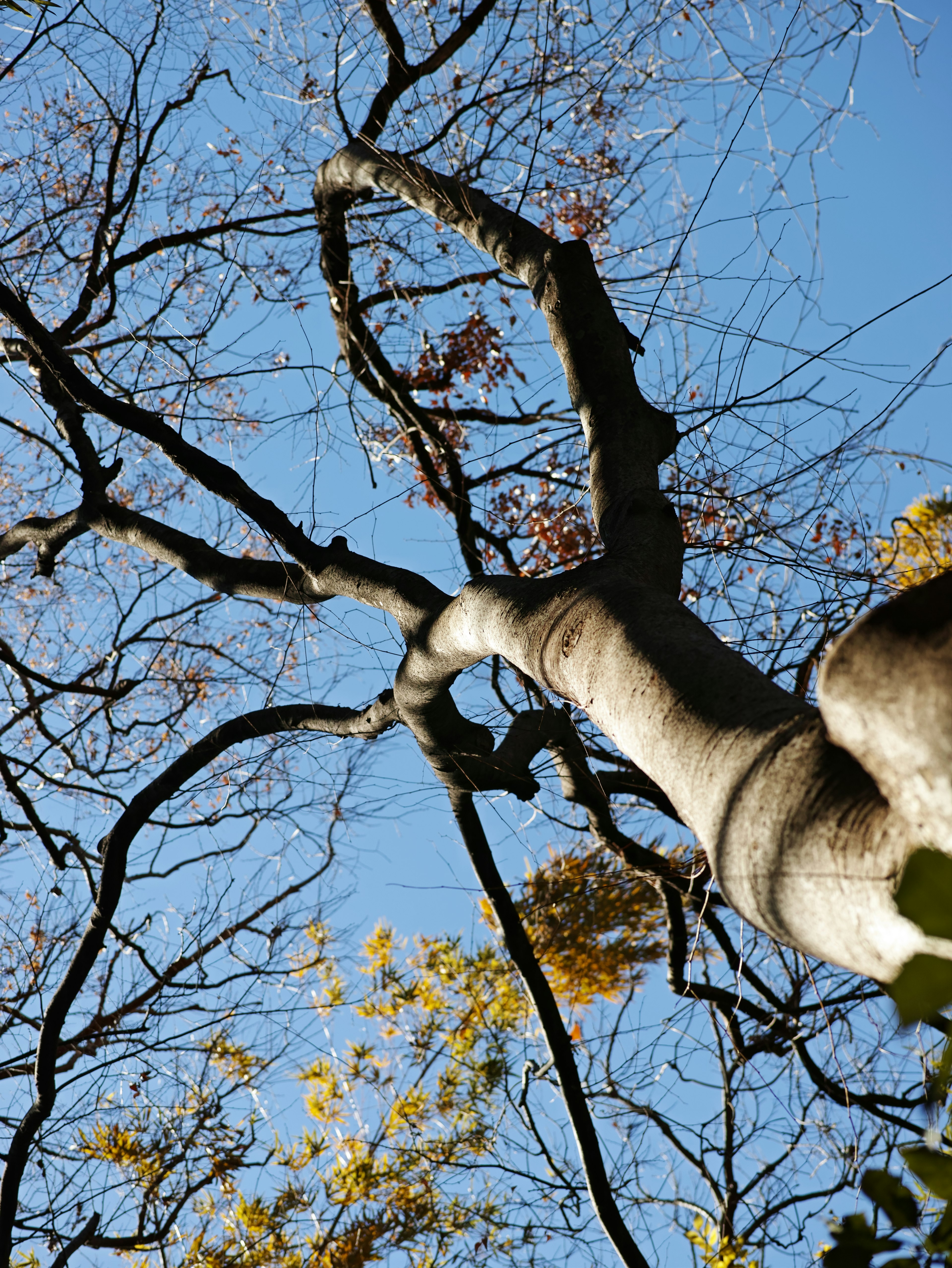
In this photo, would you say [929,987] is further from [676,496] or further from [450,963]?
[450,963]

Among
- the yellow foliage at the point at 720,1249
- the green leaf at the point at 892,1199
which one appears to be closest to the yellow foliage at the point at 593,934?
the yellow foliage at the point at 720,1249

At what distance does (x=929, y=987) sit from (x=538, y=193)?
4813 mm

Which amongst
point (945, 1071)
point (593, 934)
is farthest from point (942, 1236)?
point (593, 934)

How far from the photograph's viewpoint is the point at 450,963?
5.71 metres

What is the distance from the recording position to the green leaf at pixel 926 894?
0.38 metres

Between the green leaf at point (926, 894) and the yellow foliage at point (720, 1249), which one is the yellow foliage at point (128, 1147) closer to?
the yellow foliage at point (720, 1249)

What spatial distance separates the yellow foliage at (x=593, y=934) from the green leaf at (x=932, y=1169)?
3978 millimetres

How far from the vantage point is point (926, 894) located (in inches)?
15.1

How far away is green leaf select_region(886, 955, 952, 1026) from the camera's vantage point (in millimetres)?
384

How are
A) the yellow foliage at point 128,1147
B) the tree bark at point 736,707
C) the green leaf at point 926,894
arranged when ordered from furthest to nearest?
1. the yellow foliage at point 128,1147
2. the tree bark at point 736,707
3. the green leaf at point 926,894

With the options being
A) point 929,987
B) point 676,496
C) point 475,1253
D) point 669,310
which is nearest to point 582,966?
point 475,1253

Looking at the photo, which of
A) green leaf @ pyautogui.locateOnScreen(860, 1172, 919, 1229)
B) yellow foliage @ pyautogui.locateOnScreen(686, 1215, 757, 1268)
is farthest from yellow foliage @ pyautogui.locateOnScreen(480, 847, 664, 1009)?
green leaf @ pyautogui.locateOnScreen(860, 1172, 919, 1229)

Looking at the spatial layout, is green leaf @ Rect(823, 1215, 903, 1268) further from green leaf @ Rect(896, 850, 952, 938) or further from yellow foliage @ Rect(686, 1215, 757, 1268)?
yellow foliage @ Rect(686, 1215, 757, 1268)

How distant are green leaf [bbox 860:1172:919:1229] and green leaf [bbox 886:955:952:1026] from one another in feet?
0.87
